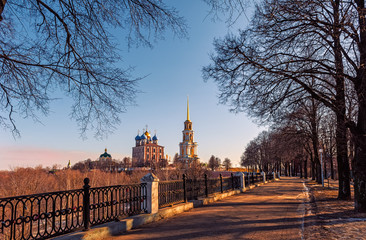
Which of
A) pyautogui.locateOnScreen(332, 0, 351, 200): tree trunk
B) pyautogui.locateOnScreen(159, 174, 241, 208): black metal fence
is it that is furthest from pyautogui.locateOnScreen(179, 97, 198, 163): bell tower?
pyautogui.locateOnScreen(332, 0, 351, 200): tree trunk

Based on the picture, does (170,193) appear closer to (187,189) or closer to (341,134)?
(187,189)

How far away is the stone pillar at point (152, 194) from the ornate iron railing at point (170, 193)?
24.2 inches

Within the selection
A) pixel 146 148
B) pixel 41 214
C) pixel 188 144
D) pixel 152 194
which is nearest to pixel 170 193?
pixel 152 194

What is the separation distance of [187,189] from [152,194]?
3511 mm

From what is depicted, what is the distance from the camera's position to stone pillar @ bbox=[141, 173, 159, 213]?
332 inches

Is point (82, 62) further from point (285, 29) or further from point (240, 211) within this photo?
point (240, 211)

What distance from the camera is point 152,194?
8.52m

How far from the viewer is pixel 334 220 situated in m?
8.21

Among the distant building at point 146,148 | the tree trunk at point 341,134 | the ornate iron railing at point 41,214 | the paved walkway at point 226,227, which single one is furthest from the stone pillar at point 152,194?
the distant building at point 146,148

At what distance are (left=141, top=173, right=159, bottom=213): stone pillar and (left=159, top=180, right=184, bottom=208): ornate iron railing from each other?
61 centimetres

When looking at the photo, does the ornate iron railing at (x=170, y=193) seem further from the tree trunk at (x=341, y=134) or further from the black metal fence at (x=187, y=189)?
the tree trunk at (x=341, y=134)

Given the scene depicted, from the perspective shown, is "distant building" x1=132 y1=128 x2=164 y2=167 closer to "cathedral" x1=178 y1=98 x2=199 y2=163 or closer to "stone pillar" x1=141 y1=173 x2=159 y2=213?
"cathedral" x1=178 y1=98 x2=199 y2=163

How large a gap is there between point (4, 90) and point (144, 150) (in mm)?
130708

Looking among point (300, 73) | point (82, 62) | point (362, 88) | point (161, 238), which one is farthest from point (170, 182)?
point (362, 88)
